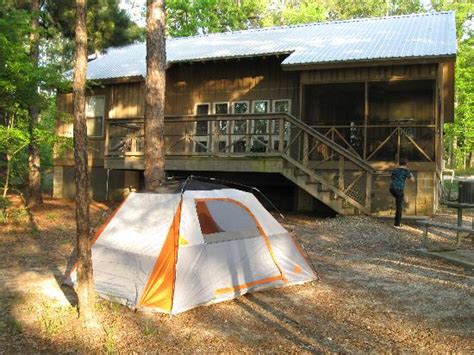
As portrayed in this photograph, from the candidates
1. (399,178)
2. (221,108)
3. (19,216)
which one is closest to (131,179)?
(221,108)

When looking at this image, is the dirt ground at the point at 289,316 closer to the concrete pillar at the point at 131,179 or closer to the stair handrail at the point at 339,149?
the stair handrail at the point at 339,149

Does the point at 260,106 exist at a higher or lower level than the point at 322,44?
lower

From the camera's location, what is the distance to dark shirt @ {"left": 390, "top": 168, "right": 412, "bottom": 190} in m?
10.9

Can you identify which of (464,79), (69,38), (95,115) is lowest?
(95,115)

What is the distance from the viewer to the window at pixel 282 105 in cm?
1490

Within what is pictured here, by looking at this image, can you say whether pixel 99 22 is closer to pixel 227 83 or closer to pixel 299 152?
pixel 227 83

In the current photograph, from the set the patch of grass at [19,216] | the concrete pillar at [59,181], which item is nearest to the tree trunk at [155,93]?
the patch of grass at [19,216]

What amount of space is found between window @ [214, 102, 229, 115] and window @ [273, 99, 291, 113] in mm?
1693

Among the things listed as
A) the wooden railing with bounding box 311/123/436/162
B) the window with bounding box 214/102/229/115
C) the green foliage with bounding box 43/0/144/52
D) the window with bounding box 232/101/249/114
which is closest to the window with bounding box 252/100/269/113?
the window with bounding box 232/101/249/114

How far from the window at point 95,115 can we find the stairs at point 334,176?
8181 millimetres

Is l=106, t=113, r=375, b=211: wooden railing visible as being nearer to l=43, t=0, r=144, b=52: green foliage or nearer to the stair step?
the stair step

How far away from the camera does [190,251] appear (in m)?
5.60

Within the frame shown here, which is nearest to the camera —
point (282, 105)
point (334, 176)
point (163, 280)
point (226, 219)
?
point (163, 280)

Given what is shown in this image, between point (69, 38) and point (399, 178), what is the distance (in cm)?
1376
